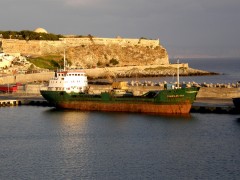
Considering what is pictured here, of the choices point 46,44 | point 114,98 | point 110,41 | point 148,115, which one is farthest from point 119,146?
point 110,41

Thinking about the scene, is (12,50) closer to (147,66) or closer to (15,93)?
(147,66)

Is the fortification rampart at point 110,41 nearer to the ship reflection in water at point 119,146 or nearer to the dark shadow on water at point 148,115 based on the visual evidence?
the dark shadow on water at point 148,115

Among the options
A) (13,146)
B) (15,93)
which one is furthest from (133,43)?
(13,146)

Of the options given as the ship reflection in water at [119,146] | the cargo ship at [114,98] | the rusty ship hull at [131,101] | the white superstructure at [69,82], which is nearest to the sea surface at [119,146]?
the ship reflection in water at [119,146]

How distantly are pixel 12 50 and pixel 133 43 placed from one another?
31.4 m

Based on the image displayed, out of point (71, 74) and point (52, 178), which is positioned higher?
point (71, 74)

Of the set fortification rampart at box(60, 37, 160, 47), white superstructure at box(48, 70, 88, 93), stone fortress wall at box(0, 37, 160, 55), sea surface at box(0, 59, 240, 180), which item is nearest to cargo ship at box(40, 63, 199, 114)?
white superstructure at box(48, 70, 88, 93)

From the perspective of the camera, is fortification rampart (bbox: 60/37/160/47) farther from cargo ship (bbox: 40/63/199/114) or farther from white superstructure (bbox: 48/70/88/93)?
white superstructure (bbox: 48/70/88/93)

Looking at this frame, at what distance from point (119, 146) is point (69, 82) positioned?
21.9 metres

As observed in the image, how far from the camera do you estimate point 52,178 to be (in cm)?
3198

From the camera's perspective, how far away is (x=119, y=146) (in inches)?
1569

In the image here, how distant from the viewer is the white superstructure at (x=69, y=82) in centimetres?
6066

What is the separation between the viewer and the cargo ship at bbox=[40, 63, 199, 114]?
177 ft

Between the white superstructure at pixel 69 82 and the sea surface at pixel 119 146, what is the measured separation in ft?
19.1
